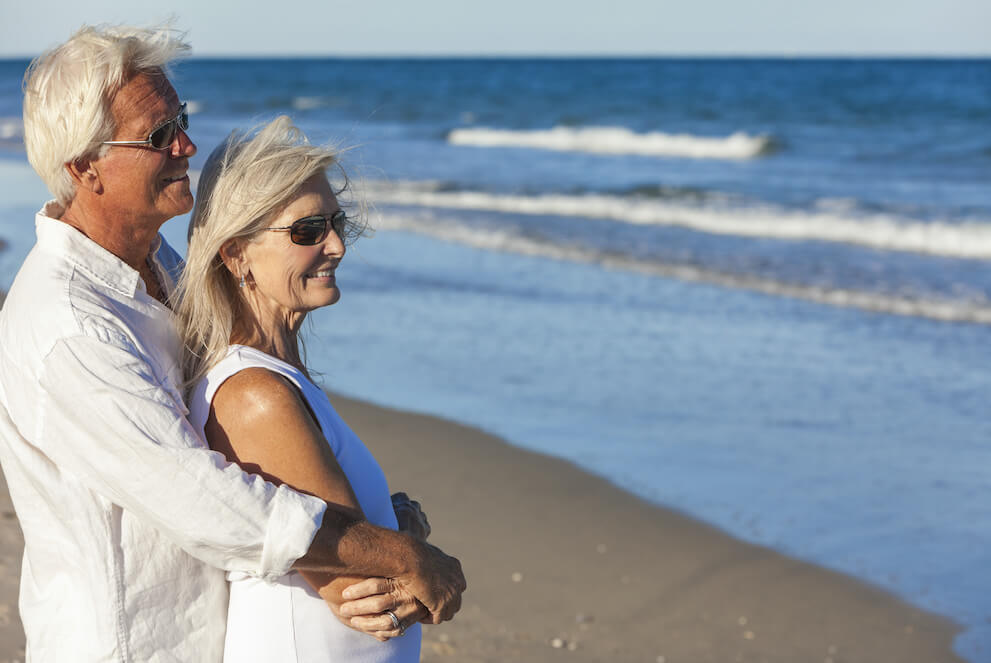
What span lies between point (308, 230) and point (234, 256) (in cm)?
16

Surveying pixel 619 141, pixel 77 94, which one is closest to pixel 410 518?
pixel 77 94

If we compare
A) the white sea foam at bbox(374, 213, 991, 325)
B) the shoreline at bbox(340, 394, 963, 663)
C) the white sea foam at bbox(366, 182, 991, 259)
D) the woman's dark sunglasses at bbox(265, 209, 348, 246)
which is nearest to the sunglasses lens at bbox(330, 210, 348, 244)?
the woman's dark sunglasses at bbox(265, 209, 348, 246)

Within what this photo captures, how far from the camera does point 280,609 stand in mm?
2158

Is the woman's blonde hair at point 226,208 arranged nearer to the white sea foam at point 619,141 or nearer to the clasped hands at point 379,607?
the clasped hands at point 379,607

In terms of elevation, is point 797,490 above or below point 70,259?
below

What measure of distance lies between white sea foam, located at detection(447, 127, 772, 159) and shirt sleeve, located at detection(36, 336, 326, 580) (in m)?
24.5

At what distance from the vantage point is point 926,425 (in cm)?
664

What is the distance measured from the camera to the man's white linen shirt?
6.26ft

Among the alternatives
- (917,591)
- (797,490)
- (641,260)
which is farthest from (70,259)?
(641,260)

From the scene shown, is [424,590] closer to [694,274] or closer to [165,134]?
[165,134]

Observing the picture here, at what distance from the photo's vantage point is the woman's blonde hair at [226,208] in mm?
2197

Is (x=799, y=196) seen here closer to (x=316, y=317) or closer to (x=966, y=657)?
(x=316, y=317)

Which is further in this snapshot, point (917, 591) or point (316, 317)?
point (316, 317)

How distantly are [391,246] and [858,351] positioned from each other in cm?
637
